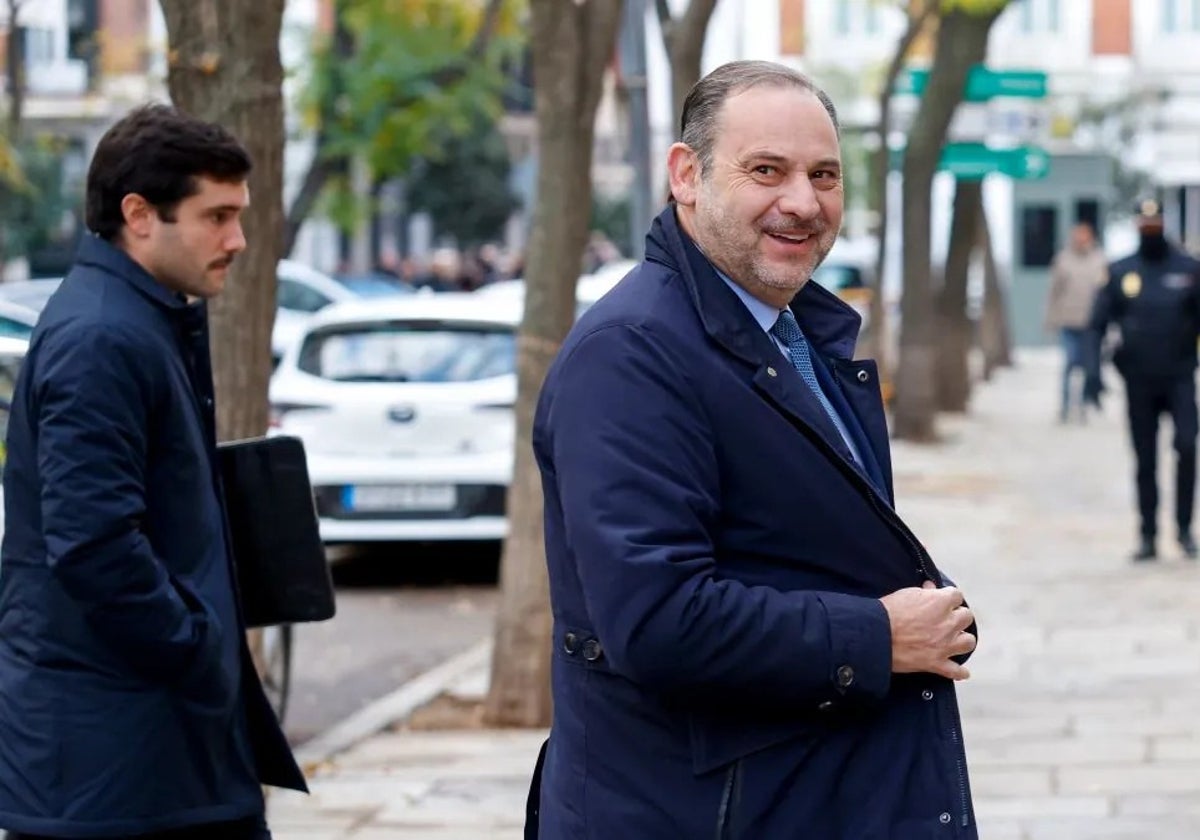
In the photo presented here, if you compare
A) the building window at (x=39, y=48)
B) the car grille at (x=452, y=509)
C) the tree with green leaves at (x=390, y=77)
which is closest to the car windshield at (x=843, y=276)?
the tree with green leaves at (x=390, y=77)

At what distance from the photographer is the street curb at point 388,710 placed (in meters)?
8.52

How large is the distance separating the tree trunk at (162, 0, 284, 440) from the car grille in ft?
19.8

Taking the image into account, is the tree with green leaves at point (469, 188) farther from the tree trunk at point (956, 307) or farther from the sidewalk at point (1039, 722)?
the sidewalk at point (1039, 722)

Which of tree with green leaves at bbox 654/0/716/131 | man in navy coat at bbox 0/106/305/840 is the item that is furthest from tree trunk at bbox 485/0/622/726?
man in navy coat at bbox 0/106/305/840

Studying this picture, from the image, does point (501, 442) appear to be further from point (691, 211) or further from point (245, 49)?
point (691, 211)

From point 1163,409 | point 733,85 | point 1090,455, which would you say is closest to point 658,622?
point 733,85

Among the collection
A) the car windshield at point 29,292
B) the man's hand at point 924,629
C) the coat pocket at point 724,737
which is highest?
the man's hand at point 924,629

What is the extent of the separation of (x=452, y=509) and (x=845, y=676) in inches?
395

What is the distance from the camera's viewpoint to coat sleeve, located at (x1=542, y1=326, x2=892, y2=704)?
2.87m

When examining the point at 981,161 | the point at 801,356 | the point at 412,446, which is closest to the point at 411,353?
the point at 412,446

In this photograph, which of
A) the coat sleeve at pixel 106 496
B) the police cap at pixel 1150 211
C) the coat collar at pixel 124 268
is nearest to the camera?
the coat sleeve at pixel 106 496

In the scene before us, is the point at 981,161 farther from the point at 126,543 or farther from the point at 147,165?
the point at 126,543

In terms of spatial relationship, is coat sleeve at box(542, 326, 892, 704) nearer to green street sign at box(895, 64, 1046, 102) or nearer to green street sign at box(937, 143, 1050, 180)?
green street sign at box(895, 64, 1046, 102)

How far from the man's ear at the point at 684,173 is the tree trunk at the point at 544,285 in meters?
5.83
